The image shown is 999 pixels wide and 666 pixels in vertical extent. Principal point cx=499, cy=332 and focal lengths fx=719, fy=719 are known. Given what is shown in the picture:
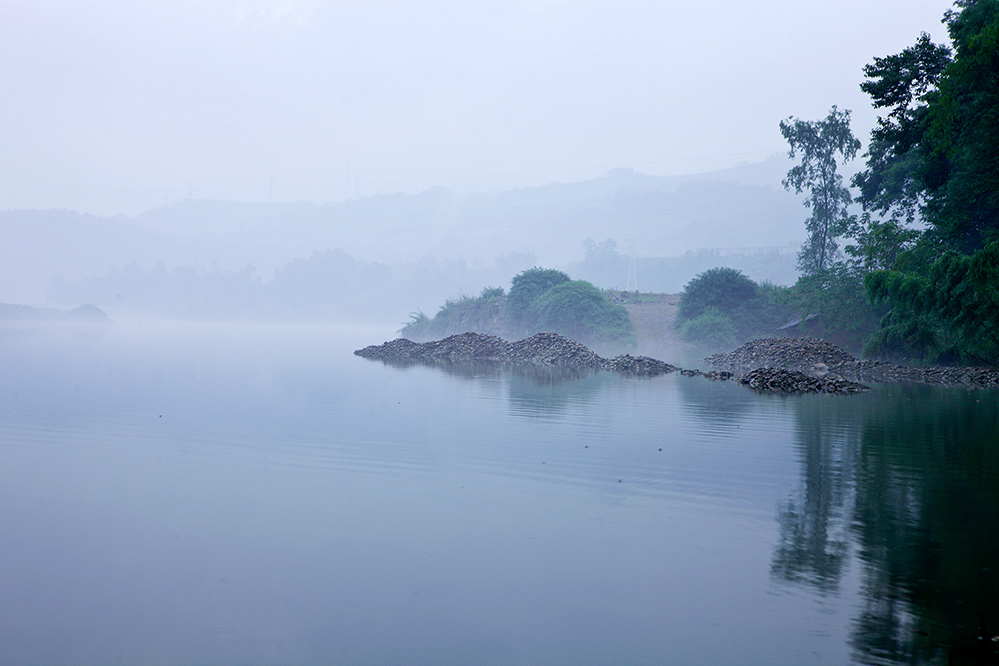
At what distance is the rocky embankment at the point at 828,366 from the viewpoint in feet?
84.4

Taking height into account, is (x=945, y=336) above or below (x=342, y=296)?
below

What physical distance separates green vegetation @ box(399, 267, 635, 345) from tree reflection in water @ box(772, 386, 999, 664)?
47.3m

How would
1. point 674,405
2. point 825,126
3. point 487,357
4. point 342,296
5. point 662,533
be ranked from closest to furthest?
1. point 662,533
2. point 674,405
3. point 487,357
4. point 825,126
5. point 342,296

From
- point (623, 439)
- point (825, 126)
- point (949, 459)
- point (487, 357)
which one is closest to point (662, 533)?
point (623, 439)

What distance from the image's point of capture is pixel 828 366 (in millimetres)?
31062

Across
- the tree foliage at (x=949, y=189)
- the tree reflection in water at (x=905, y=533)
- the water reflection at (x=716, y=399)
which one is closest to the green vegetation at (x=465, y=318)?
the tree foliage at (x=949, y=189)

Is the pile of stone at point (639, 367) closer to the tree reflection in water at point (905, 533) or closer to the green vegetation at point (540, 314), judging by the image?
the tree reflection in water at point (905, 533)

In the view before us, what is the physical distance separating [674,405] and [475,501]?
11.4 meters

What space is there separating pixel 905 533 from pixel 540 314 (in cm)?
5736

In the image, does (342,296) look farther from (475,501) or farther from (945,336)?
(475,501)

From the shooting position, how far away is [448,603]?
582 centimetres

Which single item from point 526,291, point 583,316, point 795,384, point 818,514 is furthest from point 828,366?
point 526,291

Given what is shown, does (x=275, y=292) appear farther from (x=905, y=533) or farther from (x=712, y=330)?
(x=905, y=533)

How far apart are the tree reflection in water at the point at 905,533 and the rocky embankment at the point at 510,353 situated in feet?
60.8
